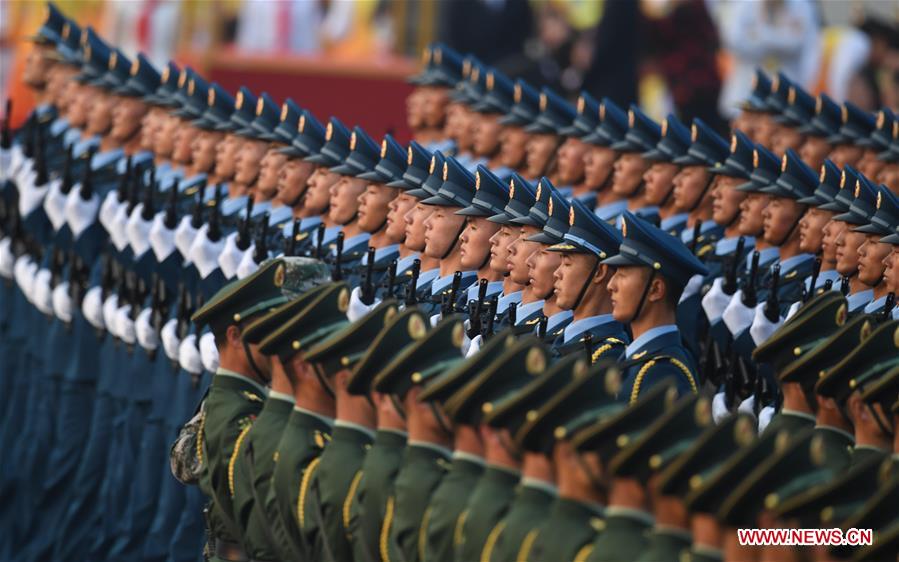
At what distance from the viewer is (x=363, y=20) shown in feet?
80.6

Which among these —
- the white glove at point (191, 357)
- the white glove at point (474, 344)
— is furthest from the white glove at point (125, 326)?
the white glove at point (474, 344)

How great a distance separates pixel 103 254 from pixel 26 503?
1523mm

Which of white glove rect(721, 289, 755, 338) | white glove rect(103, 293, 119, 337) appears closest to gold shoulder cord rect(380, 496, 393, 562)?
white glove rect(721, 289, 755, 338)

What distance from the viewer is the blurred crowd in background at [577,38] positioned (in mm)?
20328

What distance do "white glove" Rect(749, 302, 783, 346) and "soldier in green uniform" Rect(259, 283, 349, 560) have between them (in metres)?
2.61

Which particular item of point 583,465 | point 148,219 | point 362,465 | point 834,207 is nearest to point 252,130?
point 148,219

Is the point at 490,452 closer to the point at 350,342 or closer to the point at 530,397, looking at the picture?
the point at 530,397

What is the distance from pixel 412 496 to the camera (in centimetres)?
730

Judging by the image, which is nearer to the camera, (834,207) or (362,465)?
(362,465)

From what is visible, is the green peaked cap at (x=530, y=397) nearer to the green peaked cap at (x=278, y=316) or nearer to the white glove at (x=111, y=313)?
the green peaked cap at (x=278, y=316)

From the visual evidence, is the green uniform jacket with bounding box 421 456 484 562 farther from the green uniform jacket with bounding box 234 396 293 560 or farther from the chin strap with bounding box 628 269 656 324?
the chin strap with bounding box 628 269 656 324

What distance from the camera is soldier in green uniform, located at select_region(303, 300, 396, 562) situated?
7633mm

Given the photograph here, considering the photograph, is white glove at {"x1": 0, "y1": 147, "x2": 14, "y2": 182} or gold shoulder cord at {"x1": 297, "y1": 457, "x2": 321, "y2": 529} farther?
white glove at {"x1": 0, "y1": 147, "x2": 14, "y2": 182}

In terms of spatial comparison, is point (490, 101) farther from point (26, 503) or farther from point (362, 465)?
point (362, 465)
